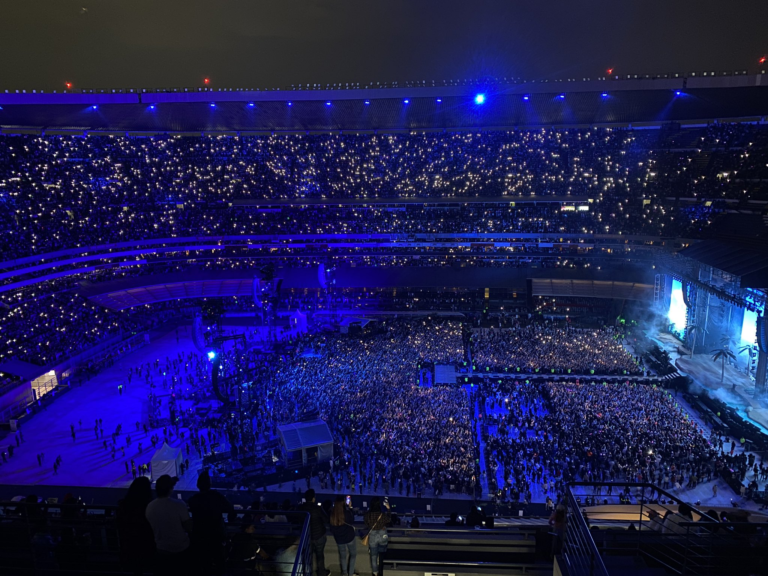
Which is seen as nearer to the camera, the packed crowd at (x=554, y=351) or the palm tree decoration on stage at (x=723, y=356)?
the palm tree decoration on stage at (x=723, y=356)

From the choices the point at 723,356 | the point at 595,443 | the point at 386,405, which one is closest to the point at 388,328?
the point at 386,405

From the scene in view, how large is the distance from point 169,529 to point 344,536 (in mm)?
1812

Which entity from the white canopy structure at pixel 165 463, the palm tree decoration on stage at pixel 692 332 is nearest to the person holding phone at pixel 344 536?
the white canopy structure at pixel 165 463

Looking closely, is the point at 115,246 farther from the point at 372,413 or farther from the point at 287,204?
the point at 372,413

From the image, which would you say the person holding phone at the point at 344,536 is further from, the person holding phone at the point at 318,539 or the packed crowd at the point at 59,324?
the packed crowd at the point at 59,324

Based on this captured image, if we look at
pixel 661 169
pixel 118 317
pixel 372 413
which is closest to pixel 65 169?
pixel 118 317

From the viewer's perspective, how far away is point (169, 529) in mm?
4027

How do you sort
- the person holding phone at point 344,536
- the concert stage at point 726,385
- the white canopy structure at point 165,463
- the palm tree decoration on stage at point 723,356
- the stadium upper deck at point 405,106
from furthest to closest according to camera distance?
the stadium upper deck at point 405,106 < the palm tree decoration on stage at point 723,356 < the concert stage at point 726,385 < the white canopy structure at point 165,463 < the person holding phone at point 344,536

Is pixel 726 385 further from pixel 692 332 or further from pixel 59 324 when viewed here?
pixel 59 324

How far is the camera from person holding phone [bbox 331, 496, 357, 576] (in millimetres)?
5188

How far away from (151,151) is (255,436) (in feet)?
96.5

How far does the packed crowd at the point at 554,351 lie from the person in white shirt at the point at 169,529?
18.5m

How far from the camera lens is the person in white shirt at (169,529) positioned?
4.02m

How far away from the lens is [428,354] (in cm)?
2317
